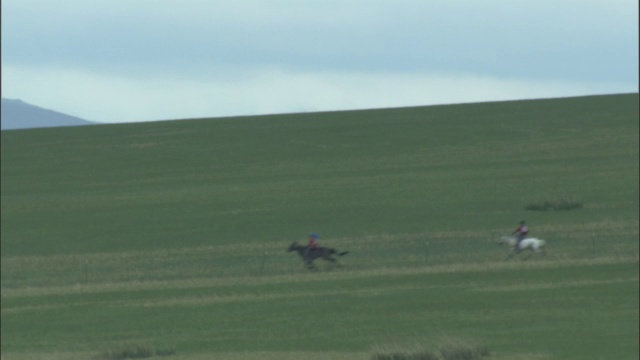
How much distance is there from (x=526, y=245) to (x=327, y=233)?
33.4 feet

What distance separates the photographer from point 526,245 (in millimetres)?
37062

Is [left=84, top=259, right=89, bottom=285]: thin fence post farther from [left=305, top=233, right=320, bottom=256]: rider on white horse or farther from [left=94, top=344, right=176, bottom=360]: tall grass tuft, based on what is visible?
[left=94, top=344, right=176, bottom=360]: tall grass tuft

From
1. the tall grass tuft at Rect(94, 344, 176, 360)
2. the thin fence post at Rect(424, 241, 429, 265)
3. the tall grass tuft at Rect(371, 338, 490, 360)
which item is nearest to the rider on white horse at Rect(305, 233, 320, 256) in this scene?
the thin fence post at Rect(424, 241, 429, 265)

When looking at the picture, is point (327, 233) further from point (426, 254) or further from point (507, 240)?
point (507, 240)

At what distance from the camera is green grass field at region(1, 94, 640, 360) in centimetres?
2753

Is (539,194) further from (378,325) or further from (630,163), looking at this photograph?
(378,325)

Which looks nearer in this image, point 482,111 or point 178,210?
point 178,210

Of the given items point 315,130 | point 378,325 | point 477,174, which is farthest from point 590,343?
point 315,130

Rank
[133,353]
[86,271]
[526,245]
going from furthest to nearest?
1. [86,271]
2. [526,245]
3. [133,353]

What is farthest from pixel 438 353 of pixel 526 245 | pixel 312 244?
pixel 312 244

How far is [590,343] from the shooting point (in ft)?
77.7

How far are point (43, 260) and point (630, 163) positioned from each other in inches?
983

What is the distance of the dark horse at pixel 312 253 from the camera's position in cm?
3759

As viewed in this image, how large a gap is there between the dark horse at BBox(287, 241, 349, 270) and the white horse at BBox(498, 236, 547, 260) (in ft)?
13.9
